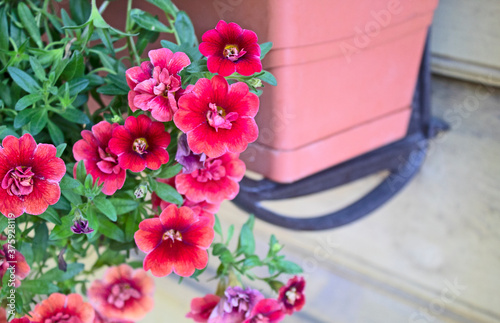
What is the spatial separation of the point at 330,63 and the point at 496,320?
66cm

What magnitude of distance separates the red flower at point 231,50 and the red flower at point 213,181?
4.8 inches

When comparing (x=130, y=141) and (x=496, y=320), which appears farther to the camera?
(x=496, y=320)

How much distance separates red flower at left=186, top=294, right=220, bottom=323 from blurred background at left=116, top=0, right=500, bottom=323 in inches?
7.9

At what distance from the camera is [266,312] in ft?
1.52

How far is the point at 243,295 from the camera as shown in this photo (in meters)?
0.46

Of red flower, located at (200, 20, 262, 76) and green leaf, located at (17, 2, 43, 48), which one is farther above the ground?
red flower, located at (200, 20, 262, 76)

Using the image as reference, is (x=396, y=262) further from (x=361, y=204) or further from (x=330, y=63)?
(x=330, y=63)

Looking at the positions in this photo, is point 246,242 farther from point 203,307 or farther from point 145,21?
point 145,21

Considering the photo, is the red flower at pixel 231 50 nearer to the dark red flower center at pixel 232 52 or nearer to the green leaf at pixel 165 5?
the dark red flower center at pixel 232 52

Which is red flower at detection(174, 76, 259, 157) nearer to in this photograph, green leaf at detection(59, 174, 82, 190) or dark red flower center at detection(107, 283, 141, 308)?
green leaf at detection(59, 174, 82, 190)

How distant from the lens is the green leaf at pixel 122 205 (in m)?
0.47

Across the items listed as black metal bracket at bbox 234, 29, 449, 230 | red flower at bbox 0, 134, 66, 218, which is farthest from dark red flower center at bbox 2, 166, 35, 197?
black metal bracket at bbox 234, 29, 449, 230

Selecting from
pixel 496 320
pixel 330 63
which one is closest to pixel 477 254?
pixel 496 320

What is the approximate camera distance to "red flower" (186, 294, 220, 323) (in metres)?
0.50
